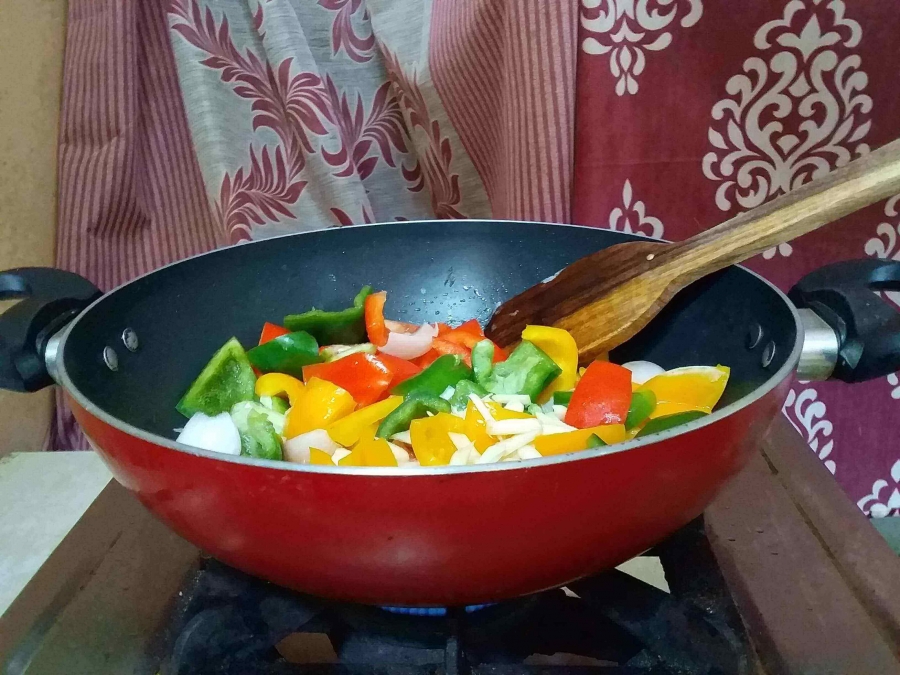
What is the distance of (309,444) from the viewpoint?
0.59 metres

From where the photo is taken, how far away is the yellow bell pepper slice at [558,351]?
0.71 meters

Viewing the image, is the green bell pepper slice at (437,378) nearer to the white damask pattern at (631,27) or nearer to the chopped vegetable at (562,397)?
the chopped vegetable at (562,397)

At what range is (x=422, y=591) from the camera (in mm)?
450

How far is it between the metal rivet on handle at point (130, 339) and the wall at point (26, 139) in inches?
22.1

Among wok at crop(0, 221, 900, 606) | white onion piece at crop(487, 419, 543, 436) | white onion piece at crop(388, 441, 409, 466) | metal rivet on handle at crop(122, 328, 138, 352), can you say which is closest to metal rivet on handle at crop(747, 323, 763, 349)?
wok at crop(0, 221, 900, 606)

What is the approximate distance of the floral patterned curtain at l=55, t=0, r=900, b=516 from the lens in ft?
2.92

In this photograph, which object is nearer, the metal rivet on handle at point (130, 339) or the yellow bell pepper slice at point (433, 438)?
the yellow bell pepper slice at point (433, 438)

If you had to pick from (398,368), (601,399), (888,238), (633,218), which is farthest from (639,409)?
(888,238)

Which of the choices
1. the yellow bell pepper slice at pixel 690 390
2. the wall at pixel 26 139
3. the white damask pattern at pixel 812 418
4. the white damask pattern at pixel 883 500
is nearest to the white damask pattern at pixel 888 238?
the white damask pattern at pixel 812 418

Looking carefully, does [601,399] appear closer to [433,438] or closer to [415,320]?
[433,438]

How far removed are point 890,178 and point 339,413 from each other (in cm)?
49

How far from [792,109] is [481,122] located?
0.42 meters

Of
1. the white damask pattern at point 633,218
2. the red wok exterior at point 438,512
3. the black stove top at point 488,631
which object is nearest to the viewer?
the red wok exterior at point 438,512

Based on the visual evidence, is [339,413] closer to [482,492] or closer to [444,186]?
[482,492]
